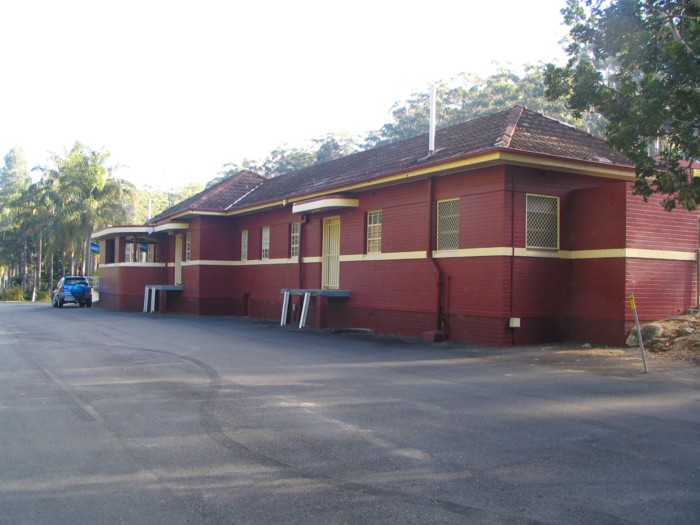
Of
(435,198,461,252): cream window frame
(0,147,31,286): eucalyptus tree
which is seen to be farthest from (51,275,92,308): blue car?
(435,198,461,252): cream window frame

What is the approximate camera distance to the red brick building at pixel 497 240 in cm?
1571

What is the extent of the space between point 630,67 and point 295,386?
850 centimetres

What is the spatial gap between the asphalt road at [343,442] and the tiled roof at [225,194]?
16181 millimetres

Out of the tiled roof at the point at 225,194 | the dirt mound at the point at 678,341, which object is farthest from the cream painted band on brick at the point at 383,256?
the tiled roof at the point at 225,194

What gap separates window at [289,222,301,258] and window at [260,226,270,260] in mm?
2038

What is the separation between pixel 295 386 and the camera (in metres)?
10.8

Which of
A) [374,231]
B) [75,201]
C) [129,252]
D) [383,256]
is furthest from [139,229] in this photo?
[383,256]

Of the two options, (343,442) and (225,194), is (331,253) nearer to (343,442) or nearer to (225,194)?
(225,194)

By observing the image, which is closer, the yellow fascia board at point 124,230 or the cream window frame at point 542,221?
the cream window frame at point 542,221

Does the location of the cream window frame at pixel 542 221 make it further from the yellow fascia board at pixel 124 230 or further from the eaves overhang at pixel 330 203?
the yellow fascia board at pixel 124 230

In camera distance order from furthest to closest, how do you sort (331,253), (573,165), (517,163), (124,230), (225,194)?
(124,230) < (225,194) < (331,253) < (573,165) < (517,163)

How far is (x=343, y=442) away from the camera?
24.1 feet

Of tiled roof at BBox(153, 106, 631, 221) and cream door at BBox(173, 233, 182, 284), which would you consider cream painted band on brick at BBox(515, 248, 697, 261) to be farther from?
cream door at BBox(173, 233, 182, 284)

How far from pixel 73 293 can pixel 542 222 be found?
2878cm
